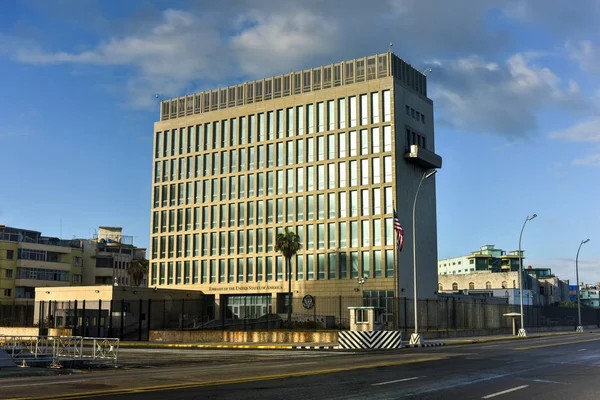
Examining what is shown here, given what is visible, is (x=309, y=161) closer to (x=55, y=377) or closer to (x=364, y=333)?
(x=364, y=333)

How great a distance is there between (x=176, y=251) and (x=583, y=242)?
56.6 m

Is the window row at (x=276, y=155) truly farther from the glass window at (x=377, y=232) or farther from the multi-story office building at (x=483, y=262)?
the multi-story office building at (x=483, y=262)

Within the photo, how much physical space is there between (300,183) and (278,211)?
484cm

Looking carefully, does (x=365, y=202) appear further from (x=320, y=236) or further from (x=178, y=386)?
(x=178, y=386)

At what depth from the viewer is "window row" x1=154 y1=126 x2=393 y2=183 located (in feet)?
250

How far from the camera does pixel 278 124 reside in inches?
3307

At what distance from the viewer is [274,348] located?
137 feet

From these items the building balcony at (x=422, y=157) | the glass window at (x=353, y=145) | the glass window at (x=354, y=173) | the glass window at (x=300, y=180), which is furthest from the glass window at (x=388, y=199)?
the glass window at (x=300, y=180)

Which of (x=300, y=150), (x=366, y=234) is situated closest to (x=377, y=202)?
(x=366, y=234)

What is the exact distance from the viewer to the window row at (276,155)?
76.1 m

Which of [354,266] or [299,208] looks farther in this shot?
[299,208]

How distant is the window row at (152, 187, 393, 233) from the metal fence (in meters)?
10.3

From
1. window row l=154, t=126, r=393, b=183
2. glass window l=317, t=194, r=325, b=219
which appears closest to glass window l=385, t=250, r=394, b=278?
glass window l=317, t=194, r=325, b=219

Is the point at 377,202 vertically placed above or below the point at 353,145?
below
